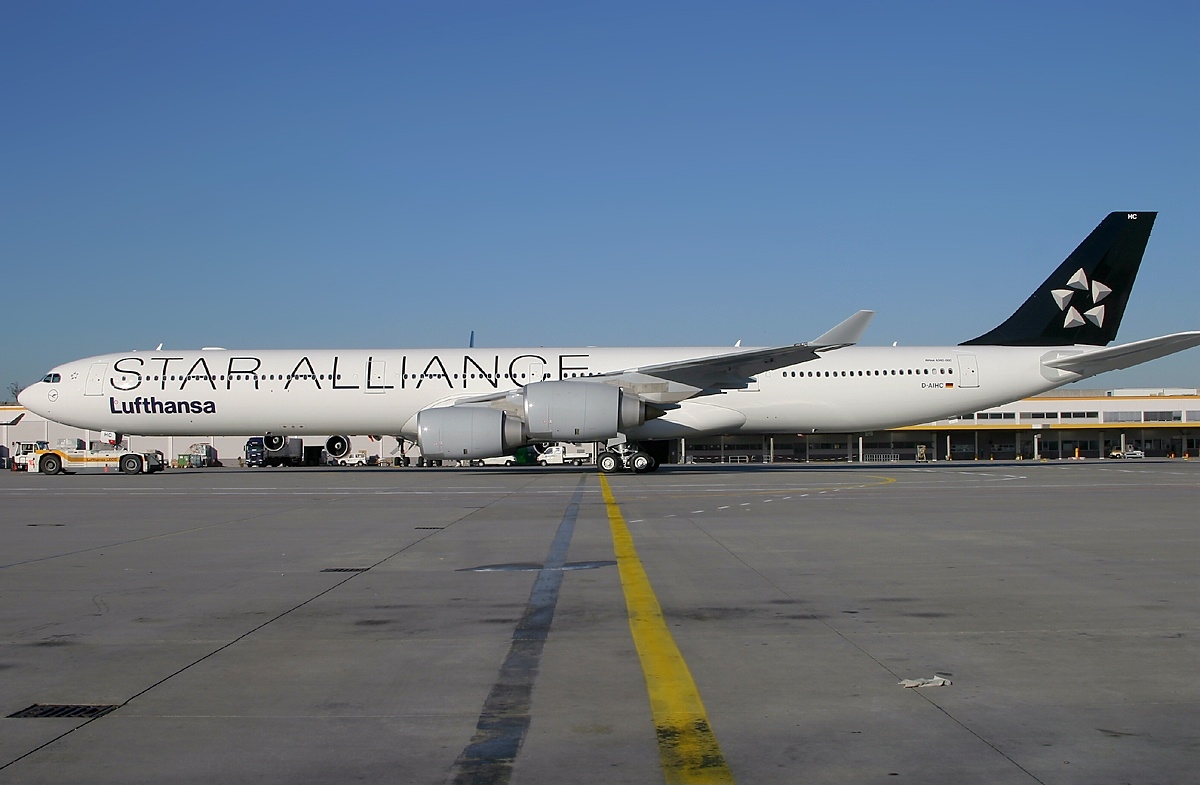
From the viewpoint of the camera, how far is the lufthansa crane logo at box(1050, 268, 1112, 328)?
30.9m

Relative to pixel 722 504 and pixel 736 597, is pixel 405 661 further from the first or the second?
pixel 722 504

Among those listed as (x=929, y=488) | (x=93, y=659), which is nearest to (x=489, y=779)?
(x=93, y=659)

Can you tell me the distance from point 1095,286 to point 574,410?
16694 mm

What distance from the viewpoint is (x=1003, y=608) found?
7.23 metres

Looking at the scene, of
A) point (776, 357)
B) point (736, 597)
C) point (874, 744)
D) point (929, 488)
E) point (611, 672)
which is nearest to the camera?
point (874, 744)

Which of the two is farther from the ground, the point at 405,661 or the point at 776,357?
the point at 776,357

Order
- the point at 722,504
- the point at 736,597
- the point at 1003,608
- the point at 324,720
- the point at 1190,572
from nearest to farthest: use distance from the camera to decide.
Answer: the point at 324,720, the point at 1003,608, the point at 736,597, the point at 1190,572, the point at 722,504

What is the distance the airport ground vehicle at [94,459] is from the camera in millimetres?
34062

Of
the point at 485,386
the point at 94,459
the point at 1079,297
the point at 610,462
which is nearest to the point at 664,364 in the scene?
the point at 610,462

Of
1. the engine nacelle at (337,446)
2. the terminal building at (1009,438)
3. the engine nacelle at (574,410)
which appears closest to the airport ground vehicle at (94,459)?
the engine nacelle at (337,446)

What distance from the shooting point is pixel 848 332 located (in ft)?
88.5

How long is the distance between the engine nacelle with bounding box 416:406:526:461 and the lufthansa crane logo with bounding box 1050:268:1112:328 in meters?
17.3

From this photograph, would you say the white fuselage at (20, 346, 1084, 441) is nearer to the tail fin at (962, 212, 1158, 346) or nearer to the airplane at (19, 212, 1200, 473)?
the airplane at (19, 212, 1200, 473)

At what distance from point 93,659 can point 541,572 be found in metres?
4.28
